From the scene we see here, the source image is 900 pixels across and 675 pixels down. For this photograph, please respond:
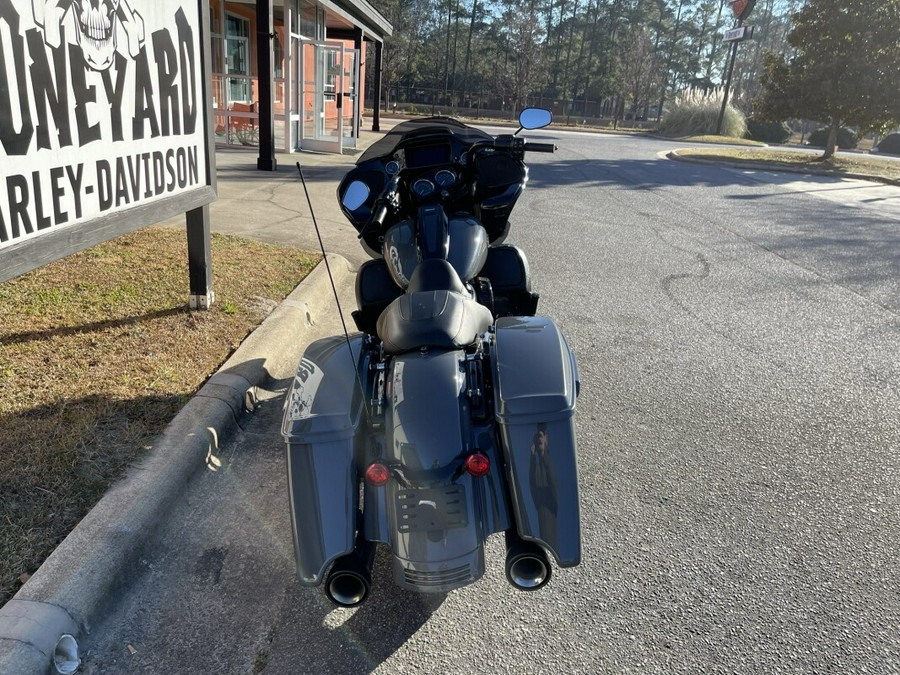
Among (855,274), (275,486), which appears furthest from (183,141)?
(855,274)

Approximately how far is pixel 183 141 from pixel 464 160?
6.23ft

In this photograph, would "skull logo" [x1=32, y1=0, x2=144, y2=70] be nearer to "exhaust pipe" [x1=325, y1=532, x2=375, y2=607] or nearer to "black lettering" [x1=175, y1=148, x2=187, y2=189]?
"black lettering" [x1=175, y1=148, x2=187, y2=189]

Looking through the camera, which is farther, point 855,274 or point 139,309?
point 855,274

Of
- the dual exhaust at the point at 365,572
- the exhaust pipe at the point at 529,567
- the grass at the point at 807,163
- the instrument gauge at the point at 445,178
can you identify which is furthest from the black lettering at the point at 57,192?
the grass at the point at 807,163

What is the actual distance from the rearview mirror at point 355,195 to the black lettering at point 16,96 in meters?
1.35

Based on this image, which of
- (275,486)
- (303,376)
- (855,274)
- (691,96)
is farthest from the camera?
(691,96)

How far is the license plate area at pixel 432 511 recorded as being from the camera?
6.02 ft

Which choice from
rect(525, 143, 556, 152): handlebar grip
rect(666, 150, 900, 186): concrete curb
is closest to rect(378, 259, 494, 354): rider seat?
rect(525, 143, 556, 152): handlebar grip

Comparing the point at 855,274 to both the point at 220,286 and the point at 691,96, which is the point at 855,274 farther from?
the point at 691,96

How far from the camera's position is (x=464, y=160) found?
3.48m

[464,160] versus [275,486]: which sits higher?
[464,160]

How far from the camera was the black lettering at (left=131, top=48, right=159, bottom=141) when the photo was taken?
11.5ft

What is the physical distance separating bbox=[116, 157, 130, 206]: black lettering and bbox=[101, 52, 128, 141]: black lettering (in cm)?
13

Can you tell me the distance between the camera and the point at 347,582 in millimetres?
1878
